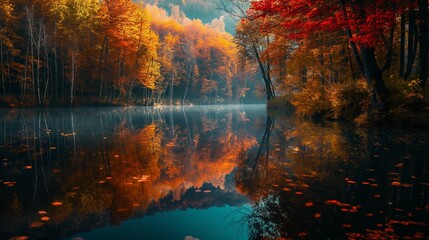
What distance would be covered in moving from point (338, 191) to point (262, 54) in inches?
989

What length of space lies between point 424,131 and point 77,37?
32347 mm

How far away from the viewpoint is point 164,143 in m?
10.2

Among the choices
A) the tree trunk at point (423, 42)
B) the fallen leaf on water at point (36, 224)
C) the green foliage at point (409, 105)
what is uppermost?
the tree trunk at point (423, 42)

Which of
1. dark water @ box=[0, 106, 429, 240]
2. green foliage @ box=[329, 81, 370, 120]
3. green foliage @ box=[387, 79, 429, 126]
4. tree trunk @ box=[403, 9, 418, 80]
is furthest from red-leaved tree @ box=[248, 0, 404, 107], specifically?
dark water @ box=[0, 106, 429, 240]

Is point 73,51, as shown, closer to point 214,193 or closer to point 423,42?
point 423,42

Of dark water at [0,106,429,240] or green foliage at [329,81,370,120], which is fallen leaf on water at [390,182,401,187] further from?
green foliage at [329,81,370,120]

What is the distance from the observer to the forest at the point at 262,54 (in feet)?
40.7

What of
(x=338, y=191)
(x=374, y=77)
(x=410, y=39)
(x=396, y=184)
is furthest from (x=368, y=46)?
(x=338, y=191)

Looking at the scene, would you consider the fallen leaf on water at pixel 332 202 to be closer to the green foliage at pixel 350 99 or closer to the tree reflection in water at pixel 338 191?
the tree reflection in water at pixel 338 191

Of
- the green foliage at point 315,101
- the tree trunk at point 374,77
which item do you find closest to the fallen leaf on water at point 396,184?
the tree trunk at point 374,77

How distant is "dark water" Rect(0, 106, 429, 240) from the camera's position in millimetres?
3471

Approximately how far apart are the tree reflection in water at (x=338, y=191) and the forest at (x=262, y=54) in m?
5.62

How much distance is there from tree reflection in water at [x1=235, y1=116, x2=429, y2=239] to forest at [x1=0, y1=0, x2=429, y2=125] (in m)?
5.62

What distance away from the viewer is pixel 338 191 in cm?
467
